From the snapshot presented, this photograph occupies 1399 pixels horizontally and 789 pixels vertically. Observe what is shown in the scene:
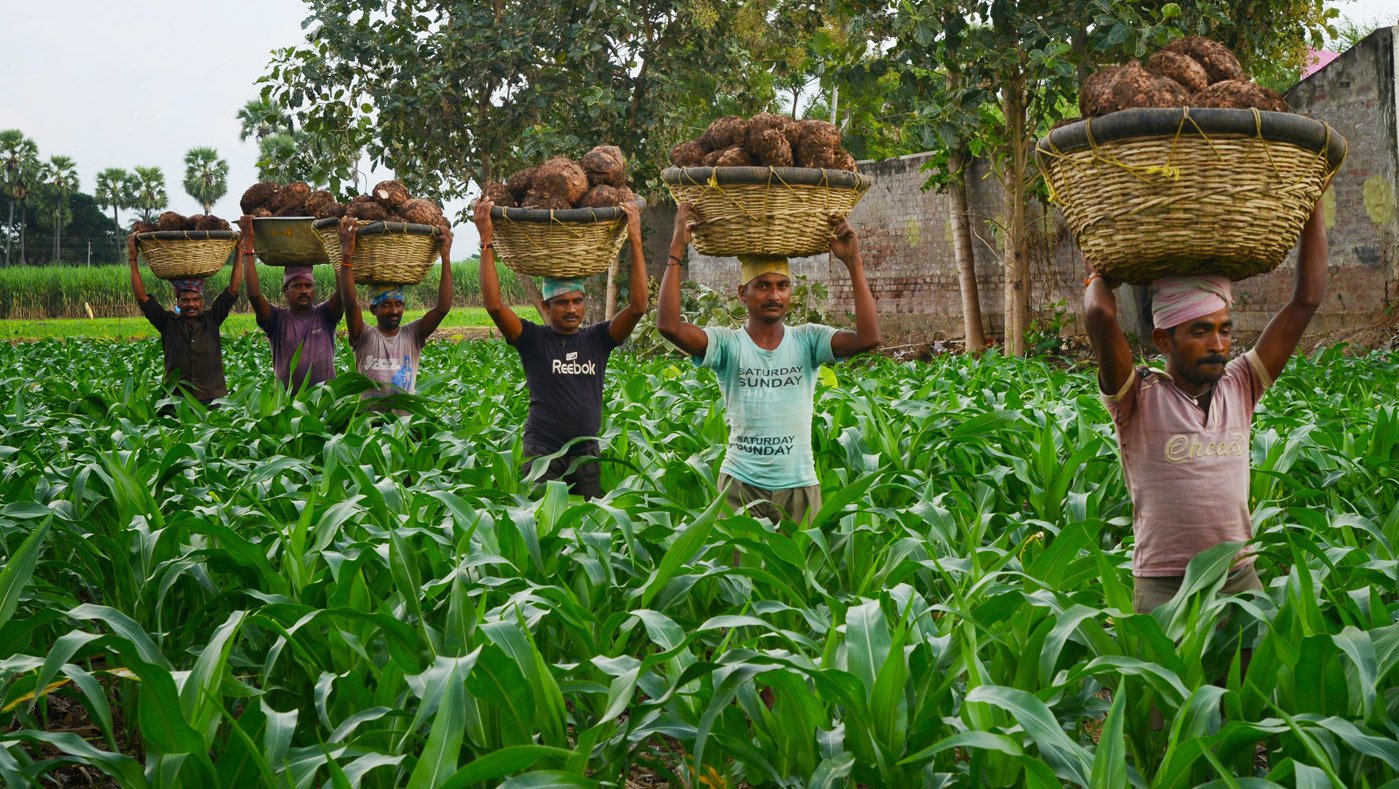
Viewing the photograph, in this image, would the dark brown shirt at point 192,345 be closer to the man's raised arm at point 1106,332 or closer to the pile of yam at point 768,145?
the pile of yam at point 768,145

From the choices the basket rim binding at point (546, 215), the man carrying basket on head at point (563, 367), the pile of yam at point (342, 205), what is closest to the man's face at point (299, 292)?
the pile of yam at point (342, 205)

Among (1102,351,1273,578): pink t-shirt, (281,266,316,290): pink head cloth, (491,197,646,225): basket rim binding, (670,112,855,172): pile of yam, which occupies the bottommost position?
(1102,351,1273,578): pink t-shirt

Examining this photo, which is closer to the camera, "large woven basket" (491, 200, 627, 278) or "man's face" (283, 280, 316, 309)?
"large woven basket" (491, 200, 627, 278)

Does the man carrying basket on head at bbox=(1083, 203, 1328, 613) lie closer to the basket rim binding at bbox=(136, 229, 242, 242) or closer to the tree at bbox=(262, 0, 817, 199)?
the basket rim binding at bbox=(136, 229, 242, 242)

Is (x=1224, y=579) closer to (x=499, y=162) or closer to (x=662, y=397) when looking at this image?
(x=662, y=397)

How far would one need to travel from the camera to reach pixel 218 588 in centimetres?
354

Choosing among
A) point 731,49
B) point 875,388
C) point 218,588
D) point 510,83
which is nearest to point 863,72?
point 875,388

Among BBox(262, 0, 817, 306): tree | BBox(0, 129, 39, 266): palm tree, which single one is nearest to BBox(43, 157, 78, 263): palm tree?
BBox(0, 129, 39, 266): palm tree

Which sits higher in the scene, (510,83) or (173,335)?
(510,83)

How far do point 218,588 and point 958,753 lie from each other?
205 centimetres

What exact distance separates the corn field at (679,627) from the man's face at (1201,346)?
1.39 feet

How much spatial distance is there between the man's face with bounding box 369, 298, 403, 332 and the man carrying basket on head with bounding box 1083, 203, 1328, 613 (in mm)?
3984

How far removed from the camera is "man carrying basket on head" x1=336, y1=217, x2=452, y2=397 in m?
6.08

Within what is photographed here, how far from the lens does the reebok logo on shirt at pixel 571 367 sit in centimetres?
492
